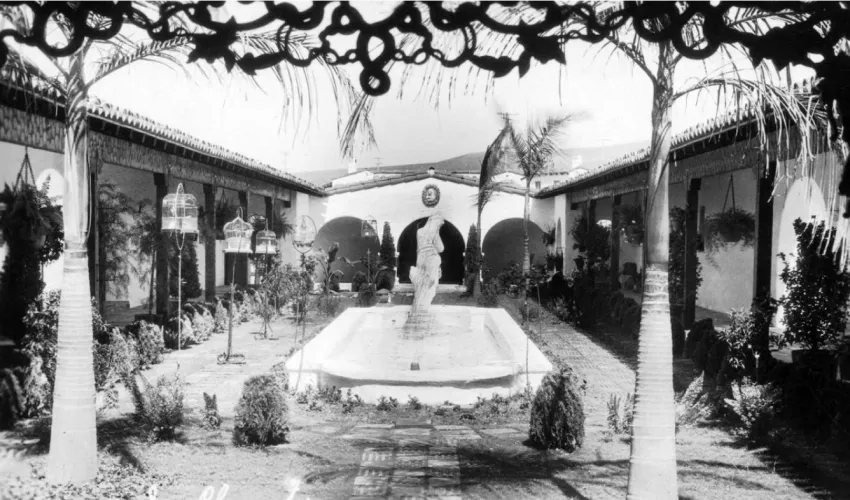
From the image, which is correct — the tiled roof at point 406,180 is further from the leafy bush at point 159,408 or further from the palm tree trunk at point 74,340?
the palm tree trunk at point 74,340

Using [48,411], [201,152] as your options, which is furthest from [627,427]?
[201,152]

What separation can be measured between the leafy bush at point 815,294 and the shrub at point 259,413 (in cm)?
471

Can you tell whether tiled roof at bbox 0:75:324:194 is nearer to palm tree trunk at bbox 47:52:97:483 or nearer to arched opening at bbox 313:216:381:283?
palm tree trunk at bbox 47:52:97:483

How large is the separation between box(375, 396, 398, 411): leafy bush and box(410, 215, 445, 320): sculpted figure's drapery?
192 inches

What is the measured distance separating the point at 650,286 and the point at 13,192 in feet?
23.2

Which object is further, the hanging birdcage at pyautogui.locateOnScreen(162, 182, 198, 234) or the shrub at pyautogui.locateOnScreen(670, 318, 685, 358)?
the hanging birdcage at pyautogui.locateOnScreen(162, 182, 198, 234)

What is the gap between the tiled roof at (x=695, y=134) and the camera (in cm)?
588

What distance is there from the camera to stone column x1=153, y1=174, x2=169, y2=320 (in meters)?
11.3

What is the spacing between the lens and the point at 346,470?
559cm

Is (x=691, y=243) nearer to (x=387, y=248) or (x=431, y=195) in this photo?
(x=431, y=195)

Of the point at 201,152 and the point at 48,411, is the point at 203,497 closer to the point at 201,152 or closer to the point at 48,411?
the point at 48,411

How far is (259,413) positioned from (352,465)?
964 millimetres

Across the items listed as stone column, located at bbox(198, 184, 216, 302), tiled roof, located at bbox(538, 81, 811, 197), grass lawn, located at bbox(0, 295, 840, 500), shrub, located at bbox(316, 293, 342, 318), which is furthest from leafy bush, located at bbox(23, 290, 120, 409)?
shrub, located at bbox(316, 293, 342, 318)

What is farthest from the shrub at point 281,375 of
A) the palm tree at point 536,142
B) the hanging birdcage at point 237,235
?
the palm tree at point 536,142
